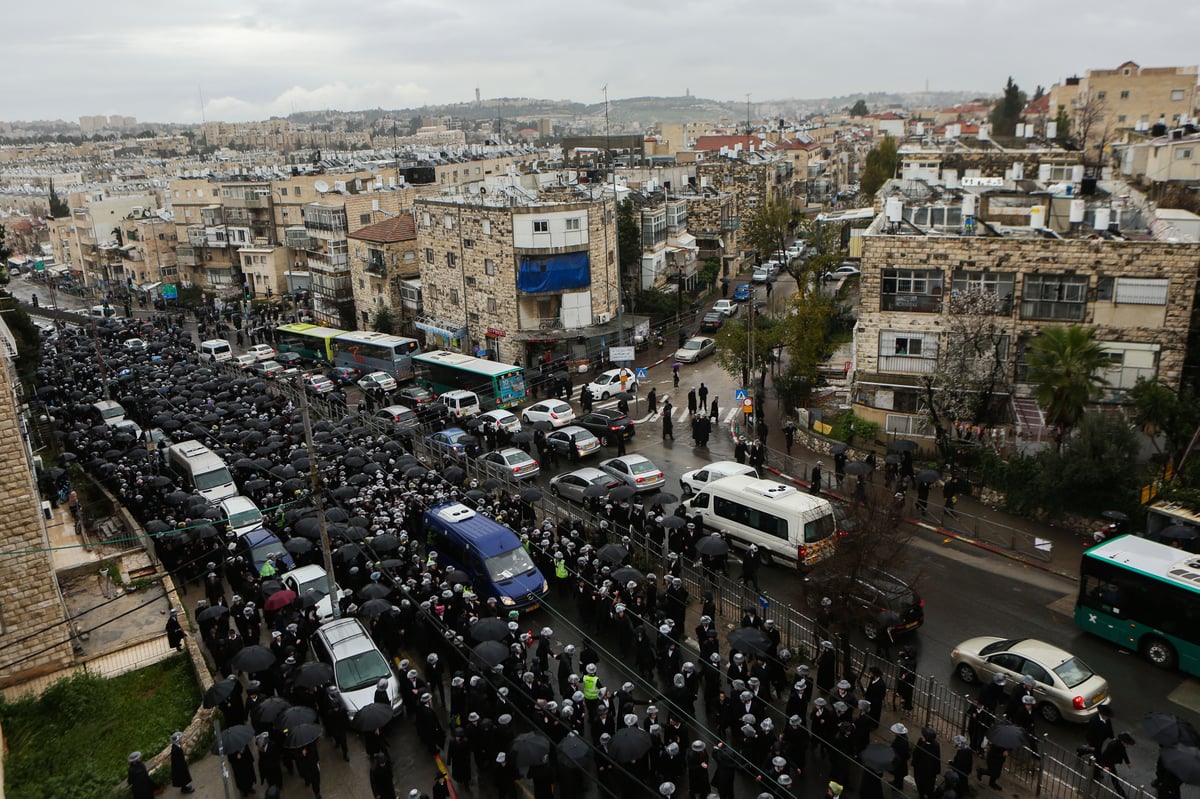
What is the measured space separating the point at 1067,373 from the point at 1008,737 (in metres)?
13.4

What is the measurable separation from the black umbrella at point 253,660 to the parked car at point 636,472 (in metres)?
11.6

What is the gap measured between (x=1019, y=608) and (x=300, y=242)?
5506cm

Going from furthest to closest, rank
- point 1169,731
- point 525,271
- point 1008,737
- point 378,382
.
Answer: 1. point 525,271
2. point 378,382
3. point 1008,737
4. point 1169,731

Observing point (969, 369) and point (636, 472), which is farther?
point (969, 369)

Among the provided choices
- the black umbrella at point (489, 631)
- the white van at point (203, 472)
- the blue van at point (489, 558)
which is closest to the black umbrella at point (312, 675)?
the black umbrella at point (489, 631)

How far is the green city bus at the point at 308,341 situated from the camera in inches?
1741

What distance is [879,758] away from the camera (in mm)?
11391

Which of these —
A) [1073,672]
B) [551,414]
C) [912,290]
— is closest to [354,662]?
[1073,672]

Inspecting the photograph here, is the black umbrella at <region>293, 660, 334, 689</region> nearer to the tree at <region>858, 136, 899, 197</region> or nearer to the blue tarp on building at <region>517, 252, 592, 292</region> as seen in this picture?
the blue tarp on building at <region>517, 252, 592, 292</region>

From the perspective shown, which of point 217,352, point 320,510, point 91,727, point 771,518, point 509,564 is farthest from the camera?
point 217,352

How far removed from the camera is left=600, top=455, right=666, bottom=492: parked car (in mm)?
24516

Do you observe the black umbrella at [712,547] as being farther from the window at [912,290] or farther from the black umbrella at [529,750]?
the window at [912,290]

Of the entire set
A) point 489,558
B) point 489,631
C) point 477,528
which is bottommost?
point 489,558

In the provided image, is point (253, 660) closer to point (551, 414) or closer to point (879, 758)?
point (879, 758)
